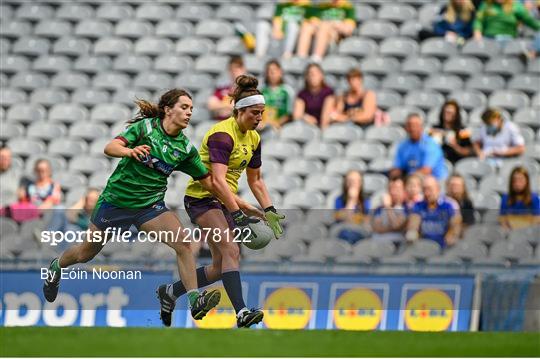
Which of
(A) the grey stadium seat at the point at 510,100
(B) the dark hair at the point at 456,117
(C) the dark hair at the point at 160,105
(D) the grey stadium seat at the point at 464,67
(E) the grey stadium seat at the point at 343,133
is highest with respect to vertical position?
(D) the grey stadium seat at the point at 464,67

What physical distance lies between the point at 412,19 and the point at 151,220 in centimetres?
896

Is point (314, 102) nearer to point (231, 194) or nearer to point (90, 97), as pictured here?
point (90, 97)

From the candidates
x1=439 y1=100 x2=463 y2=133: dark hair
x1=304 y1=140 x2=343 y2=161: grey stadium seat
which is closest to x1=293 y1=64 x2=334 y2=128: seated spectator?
x1=304 y1=140 x2=343 y2=161: grey stadium seat

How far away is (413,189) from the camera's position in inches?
540

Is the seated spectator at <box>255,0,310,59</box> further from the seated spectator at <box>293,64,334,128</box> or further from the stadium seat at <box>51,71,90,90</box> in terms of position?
the stadium seat at <box>51,71,90,90</box>

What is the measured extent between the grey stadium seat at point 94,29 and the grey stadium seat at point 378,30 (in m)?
3.40

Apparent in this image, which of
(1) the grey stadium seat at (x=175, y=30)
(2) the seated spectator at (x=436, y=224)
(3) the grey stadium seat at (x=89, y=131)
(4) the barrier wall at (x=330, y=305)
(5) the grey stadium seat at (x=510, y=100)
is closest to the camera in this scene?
(4) the barrier wall at (x=330, y=305)

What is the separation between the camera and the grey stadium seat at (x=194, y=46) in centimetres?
1798

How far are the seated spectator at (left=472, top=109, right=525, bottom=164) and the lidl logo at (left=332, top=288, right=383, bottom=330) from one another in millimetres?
3335

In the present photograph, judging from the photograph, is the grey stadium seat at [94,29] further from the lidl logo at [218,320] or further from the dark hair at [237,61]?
the lidl logo at [218,320]

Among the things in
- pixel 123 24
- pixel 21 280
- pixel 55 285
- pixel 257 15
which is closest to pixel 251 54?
pixel 257 15

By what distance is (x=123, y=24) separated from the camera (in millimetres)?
18578

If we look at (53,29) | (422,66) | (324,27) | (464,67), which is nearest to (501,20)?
(464,67)

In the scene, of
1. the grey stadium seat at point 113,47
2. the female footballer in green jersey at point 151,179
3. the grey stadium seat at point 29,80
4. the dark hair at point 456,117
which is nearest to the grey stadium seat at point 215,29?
the grey stadium seat at point 113,47
